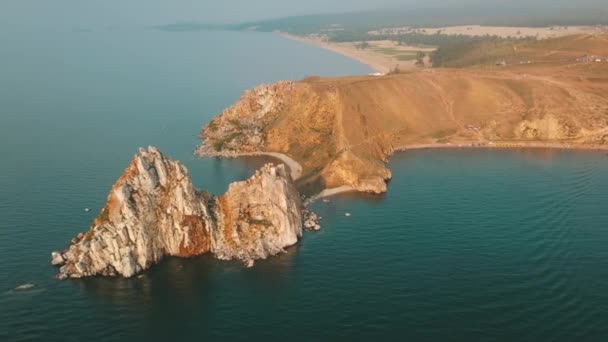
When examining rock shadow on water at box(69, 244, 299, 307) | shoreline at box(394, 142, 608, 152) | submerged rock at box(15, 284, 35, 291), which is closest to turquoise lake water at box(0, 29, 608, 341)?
rock shadow on water at box(69, 244, 299, 307)

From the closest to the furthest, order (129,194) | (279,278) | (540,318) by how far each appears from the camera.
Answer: (540,318) < (279,278) < (129,194)

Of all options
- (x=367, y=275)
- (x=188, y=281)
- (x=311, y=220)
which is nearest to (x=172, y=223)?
(x=188, y=281)

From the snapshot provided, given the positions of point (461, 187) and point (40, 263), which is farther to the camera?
point (461, 187)

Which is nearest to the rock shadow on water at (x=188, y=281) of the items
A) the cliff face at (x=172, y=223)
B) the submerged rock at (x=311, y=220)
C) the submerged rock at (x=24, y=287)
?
the cliff face at (x=172, y=223)

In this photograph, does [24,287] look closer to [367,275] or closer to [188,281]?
[188,281]

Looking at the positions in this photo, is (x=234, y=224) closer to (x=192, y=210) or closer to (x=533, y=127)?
(x=192, y=210)

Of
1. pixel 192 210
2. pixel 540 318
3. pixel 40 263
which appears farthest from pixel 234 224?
pixel 540 318

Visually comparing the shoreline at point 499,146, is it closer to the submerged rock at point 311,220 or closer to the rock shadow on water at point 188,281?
the submerged rock at point 311,220

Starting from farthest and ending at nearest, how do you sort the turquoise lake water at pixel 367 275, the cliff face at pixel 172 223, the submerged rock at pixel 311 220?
1. the submerged rock at pixel 311 220
2. the cliff face at pixel 172 223
3. the turquoise lake water at pixel 367 275
